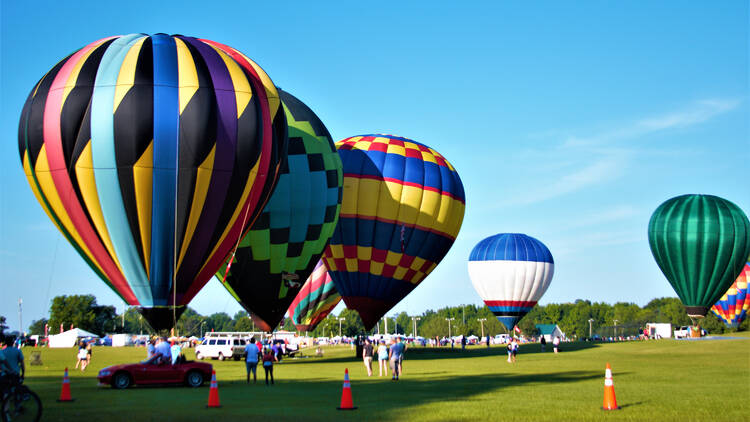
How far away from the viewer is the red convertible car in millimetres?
23172

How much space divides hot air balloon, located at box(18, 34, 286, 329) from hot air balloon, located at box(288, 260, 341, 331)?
2889 cm

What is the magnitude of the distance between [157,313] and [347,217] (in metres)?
19.3

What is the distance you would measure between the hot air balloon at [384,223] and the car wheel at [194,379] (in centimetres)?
1991

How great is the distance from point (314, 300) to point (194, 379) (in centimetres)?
3159

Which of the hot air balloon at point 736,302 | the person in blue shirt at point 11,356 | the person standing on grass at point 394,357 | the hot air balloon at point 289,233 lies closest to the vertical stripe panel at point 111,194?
the person standing on grass at point 394,357

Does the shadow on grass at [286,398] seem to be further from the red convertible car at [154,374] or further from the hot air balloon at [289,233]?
the hot air balloon at [289,233]

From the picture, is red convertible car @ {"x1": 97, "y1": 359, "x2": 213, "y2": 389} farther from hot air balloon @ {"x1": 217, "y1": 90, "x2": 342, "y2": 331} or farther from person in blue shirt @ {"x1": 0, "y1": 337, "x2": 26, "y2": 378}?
hot air balloon @ {"x1": 217, "y1": 90, "x2": 342, "y2": 331}

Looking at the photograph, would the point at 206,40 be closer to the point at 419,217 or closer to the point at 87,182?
the point at 87,182

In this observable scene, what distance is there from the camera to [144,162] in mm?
24500

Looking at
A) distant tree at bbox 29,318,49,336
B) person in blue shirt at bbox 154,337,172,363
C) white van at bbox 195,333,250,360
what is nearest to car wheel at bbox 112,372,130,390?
person in blue shirt at bbox 154,337,172,363

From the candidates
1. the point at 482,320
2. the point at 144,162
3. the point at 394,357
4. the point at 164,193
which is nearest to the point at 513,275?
the point at 394,357

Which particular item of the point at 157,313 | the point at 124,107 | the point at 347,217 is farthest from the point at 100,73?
the point at 347,217

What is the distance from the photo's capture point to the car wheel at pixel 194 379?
24125mm

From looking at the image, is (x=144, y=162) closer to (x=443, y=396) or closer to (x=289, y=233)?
(x=443, y=396)
